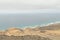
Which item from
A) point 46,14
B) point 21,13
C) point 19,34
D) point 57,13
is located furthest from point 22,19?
point 57,13

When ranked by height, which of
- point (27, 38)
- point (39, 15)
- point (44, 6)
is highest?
point (44, 6)

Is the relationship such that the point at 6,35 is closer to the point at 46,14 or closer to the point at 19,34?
the point at 19,34

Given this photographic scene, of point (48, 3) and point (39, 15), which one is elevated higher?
point (48, 3)

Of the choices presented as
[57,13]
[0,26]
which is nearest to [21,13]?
[0,26]

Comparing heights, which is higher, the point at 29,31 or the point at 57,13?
the point at 57,13

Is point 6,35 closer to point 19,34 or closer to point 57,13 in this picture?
point 19,34

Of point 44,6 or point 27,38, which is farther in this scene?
point 44,6
